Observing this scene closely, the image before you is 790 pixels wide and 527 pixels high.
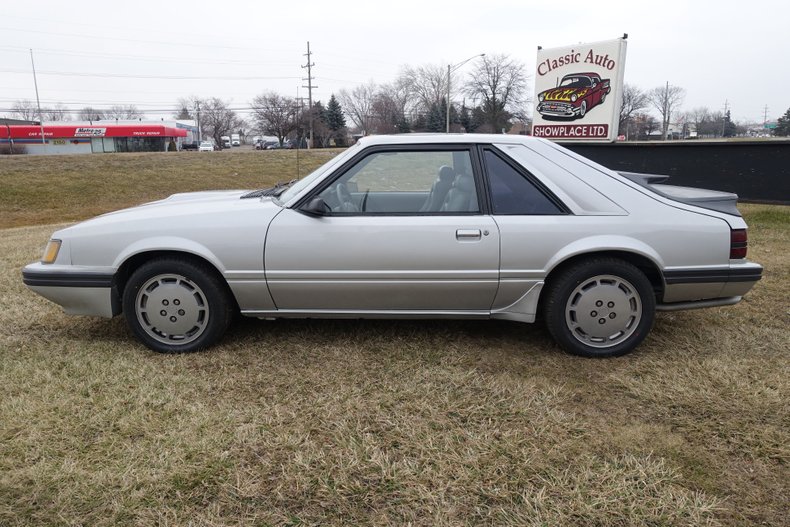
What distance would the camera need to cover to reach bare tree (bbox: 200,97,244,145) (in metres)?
75.2

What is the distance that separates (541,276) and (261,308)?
1.83 meters

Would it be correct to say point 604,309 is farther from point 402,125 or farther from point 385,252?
point 402,125

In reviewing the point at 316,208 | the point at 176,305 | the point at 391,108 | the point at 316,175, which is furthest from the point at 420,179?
the point at 391,108

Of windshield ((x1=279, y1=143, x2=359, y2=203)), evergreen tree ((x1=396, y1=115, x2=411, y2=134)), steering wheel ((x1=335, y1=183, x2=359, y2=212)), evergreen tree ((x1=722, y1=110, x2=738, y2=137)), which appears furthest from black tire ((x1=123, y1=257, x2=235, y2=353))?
evergreen tree ((x1=722, y1=110, x2=738, y2=137))

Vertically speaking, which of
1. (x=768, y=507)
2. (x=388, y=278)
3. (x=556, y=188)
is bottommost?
(x=768, y=507)

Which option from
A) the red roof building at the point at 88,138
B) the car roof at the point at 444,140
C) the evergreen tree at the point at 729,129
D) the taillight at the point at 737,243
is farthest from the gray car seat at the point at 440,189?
the evergreen tree at the point at 729,129

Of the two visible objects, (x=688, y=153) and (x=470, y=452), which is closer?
(x=470, y=452)

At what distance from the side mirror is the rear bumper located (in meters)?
2.17

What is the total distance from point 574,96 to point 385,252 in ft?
35.9

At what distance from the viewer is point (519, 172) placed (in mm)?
3449

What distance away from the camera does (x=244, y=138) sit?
87.0m

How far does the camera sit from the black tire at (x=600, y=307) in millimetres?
3363

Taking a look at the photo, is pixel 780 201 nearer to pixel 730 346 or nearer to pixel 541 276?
pixel 730 346

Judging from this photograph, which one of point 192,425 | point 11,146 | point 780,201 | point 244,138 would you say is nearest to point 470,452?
point 192,425
